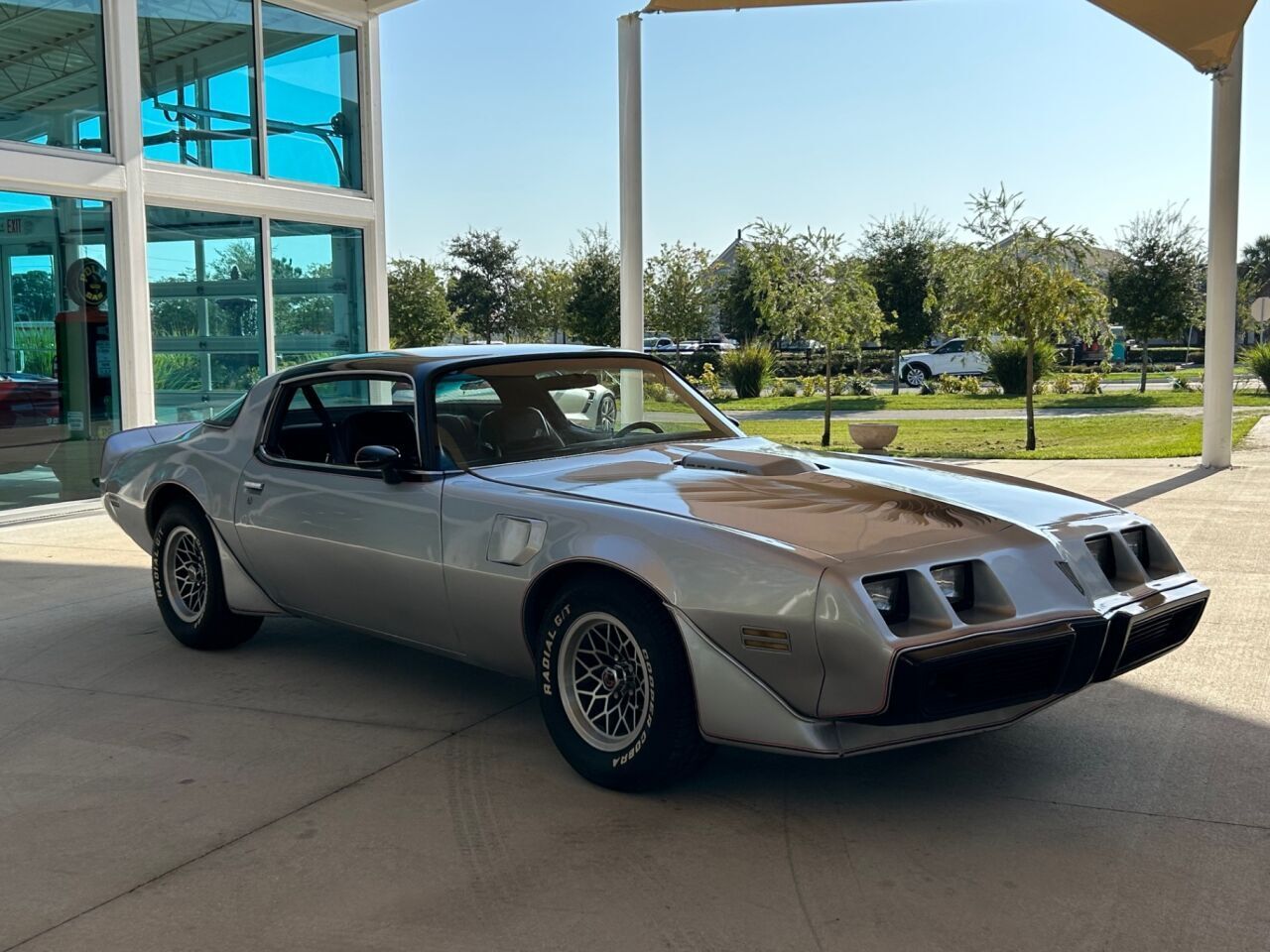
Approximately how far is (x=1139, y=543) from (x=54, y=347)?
9.36m

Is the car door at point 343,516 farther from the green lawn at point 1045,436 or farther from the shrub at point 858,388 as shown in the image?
the shrub at point 858,388

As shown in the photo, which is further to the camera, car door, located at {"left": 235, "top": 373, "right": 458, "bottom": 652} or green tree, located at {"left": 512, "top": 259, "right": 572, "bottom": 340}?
green tree, located at {"left": 512, "top": 259, "right": 572, "bottom": 340}

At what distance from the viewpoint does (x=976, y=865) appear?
3.23m

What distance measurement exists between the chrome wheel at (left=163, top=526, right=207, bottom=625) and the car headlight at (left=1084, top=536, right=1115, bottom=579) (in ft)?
12.7

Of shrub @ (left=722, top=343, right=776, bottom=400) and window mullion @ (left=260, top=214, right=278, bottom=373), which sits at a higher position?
window mullion @ (left=260, top=214, right=278, bottom=373)

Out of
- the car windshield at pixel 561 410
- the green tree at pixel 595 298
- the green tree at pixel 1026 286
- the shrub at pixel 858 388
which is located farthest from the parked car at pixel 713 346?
the car windshield at pixel 561 410

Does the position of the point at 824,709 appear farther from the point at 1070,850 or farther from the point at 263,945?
the point at 263,945

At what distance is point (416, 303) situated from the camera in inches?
1601

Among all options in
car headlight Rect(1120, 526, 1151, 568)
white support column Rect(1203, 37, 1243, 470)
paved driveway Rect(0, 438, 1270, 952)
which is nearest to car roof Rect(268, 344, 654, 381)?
paved driveway Rect(0, 438, 1270, 952)

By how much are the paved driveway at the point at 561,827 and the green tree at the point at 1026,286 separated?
12.4 meters

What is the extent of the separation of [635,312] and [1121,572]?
9.02 meters

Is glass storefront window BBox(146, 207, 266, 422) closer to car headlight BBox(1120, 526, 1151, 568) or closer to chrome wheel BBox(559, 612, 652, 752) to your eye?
chrome wheel BBox(559, 612, 652, 752)

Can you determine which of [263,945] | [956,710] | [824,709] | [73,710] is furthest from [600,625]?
[73,710]

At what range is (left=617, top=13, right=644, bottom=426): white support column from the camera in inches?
480
